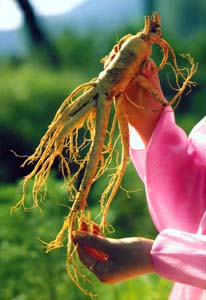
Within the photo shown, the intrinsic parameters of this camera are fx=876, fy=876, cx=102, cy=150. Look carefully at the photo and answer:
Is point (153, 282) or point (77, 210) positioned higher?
point (77, 210)

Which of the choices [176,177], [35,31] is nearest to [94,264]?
[176,177]

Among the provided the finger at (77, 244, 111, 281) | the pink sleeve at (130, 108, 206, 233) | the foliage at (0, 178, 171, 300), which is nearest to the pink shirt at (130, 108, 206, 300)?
the pink sleeve at (130, 108, 206, 233)

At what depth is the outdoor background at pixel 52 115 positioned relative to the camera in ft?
6.41

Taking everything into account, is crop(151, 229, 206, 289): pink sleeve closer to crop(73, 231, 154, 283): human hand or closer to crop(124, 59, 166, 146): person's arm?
crop(73, 231, 154, 283): human hand

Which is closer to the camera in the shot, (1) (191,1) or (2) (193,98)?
(2) (193,98)

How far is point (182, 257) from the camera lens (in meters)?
1.13

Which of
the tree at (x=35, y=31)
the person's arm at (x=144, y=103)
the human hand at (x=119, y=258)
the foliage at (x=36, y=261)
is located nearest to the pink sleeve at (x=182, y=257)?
the human hand at (x=119, y=258)

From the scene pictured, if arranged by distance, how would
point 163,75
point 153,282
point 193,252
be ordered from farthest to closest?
1. point 163,75
2. point 153,282
3. point 193,252

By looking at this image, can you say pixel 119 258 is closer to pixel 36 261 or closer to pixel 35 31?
pixel 36 261

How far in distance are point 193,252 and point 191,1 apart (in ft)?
26.4

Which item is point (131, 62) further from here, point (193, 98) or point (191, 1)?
point (191, 1)

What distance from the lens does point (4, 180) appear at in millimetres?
3645

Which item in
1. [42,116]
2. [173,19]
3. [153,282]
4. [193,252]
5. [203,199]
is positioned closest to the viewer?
[193,252]

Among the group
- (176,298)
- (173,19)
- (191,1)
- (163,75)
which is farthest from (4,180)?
(191,1)
